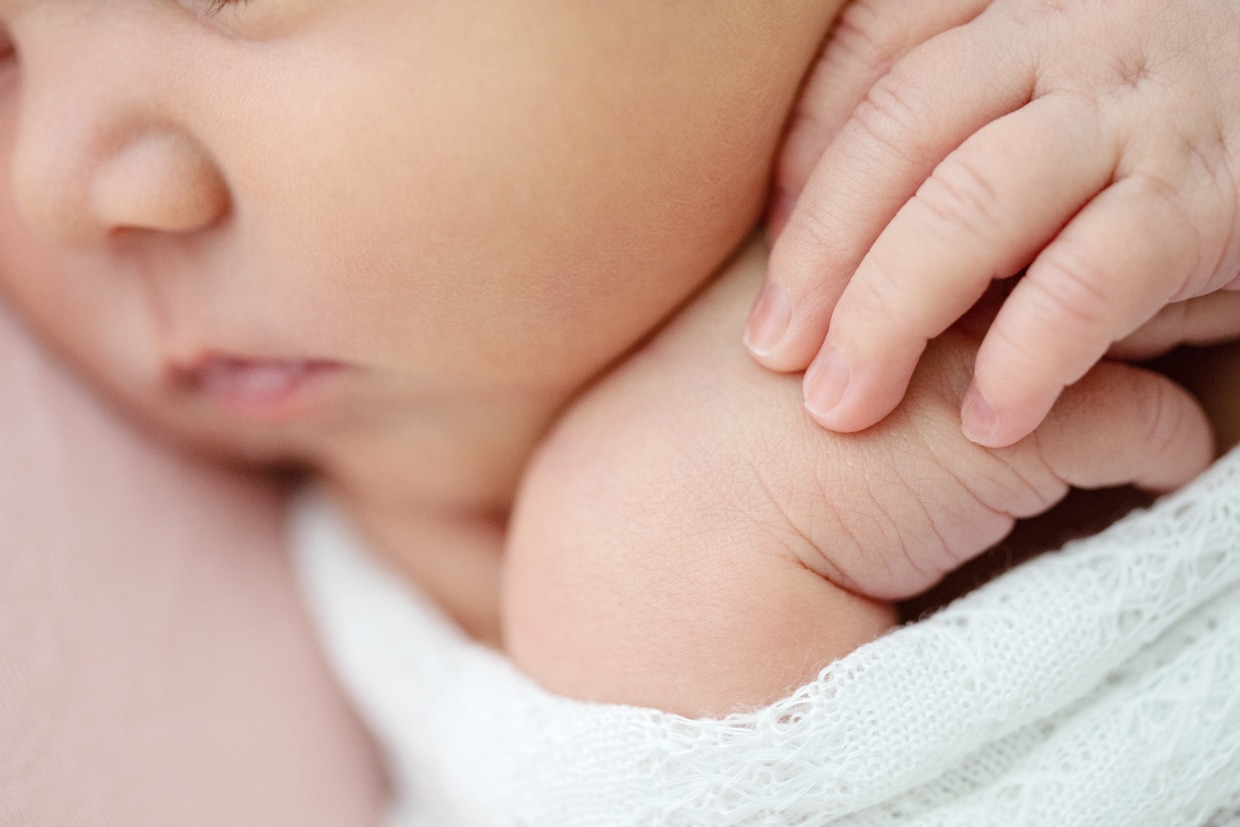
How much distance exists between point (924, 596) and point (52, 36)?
A: 0.76 m

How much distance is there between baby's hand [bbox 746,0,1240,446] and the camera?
579 mm

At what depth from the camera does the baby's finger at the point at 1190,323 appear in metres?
0.67

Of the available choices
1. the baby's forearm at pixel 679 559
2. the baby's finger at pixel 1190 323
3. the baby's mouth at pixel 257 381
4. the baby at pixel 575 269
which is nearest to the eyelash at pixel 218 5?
the baby at pixel 575 269

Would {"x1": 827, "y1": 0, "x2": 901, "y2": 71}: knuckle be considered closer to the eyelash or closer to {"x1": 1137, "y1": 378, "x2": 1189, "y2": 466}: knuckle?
{"x1": 1137, "y1": 378, "x2": 1189, "y2": 466}: knuckle

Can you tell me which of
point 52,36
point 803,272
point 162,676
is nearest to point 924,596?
point 803,272

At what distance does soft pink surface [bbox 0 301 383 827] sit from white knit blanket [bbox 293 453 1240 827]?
0.34 metres

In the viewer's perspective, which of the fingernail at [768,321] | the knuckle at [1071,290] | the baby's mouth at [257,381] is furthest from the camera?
the baby's mouth at [257,381]

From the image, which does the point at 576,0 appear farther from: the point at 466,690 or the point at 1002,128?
the point at 466,690

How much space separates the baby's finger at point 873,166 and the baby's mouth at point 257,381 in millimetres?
357

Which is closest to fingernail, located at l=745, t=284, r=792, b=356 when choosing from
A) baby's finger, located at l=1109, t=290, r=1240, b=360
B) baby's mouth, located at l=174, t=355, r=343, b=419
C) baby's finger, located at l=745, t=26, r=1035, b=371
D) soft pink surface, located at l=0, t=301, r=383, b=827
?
baby's finger, located at l=745, t=26, r=1035, b=371

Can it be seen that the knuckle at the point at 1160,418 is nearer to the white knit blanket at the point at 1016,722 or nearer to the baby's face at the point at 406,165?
the white knit blanket at the point at 1016,722

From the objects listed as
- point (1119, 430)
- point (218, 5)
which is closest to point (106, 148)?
point (218, 5)

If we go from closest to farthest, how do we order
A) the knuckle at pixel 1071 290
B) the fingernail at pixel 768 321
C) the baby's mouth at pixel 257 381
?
the knuckle at pixel 1071 290
the fingernail at pixel 768 321
the baby's mouth at pixel 257 381

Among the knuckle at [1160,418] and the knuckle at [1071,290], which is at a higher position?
the knuckle at [1071,290]
